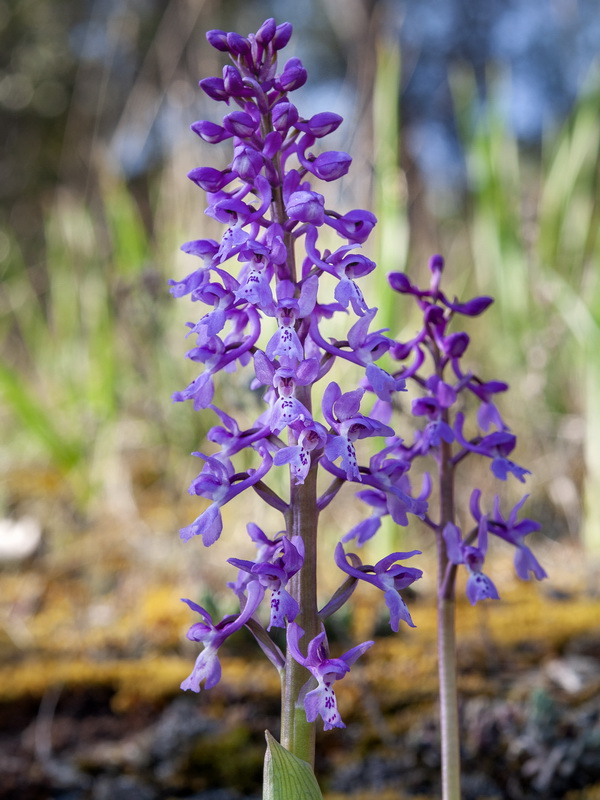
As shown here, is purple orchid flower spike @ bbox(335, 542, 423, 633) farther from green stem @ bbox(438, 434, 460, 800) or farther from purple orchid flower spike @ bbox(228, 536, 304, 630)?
green stem @ bbox(438, 434, 460, 800)

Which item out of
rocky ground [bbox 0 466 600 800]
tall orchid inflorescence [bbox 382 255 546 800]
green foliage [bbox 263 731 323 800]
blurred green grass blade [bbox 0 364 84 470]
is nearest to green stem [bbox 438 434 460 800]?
tall orchid inflorescence [bbox 382 255 546 800]

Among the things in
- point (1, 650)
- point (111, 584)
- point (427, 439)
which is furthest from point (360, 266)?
point (111, 584)

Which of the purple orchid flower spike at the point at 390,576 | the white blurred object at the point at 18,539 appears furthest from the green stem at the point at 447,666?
the white blurred object at the point at 18,539

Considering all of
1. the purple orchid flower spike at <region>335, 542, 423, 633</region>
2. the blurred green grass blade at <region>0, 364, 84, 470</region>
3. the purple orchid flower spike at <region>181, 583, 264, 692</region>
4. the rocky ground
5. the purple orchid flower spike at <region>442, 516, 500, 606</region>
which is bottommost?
the rocky ground

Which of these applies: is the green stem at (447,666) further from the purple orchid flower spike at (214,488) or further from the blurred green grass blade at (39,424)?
the blurred green grass blade at (39,424)

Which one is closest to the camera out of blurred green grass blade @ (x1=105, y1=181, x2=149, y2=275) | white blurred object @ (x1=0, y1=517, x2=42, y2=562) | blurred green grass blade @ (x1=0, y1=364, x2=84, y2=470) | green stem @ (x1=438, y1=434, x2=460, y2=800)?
green stem @ (x1=438, y1=434, x2=460, y2=800)
